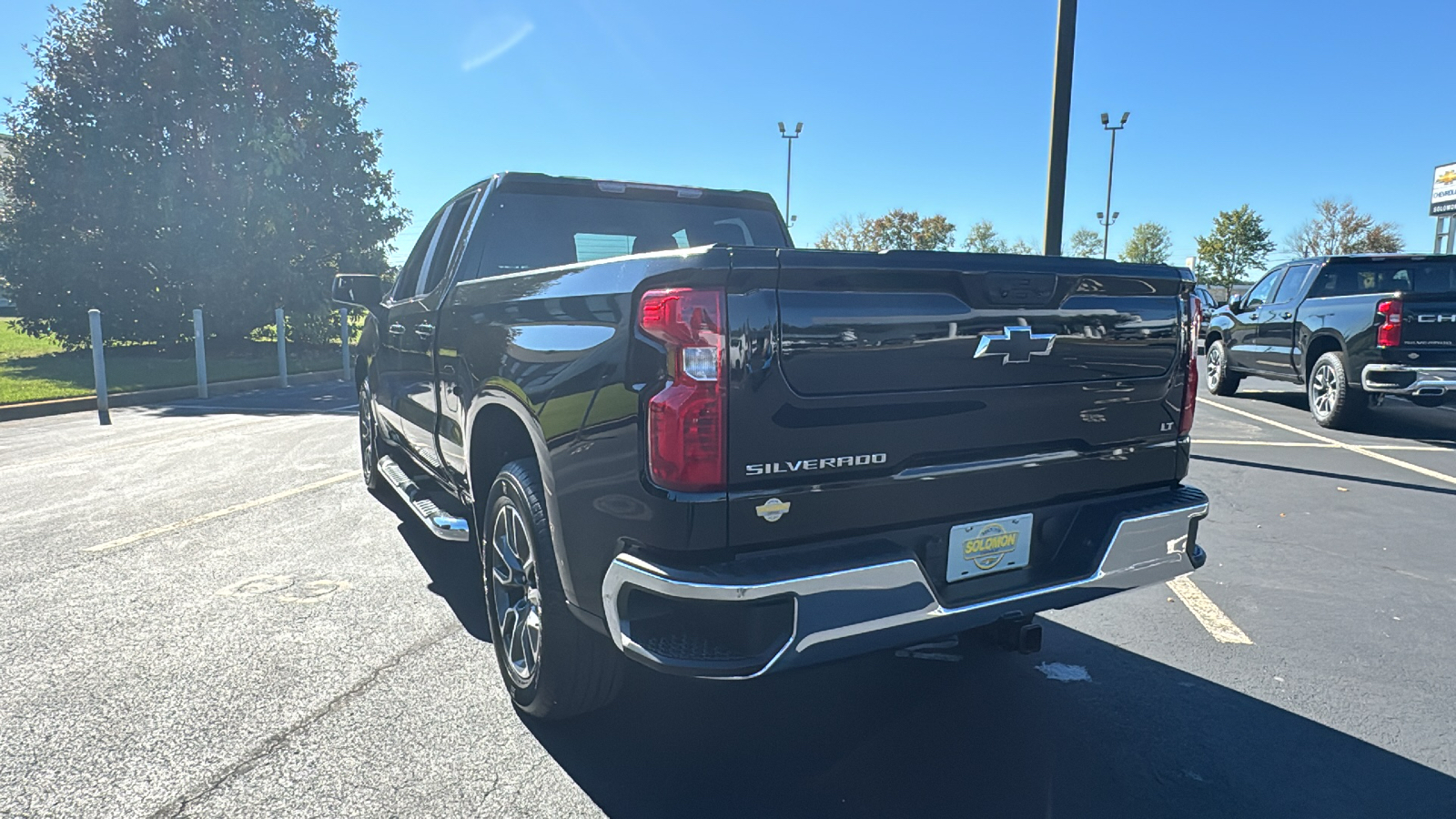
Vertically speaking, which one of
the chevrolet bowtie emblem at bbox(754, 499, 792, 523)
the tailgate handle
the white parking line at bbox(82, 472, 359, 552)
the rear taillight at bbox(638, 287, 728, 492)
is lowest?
the white parking line at bbox(82, 472, 359, 552)

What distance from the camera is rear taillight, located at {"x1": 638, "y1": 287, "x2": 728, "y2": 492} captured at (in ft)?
6.91

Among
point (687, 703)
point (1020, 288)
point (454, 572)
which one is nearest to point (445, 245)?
point (454, 572)

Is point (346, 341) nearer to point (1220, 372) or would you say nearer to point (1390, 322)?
point (1220, 372)

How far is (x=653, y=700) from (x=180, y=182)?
20.0 m

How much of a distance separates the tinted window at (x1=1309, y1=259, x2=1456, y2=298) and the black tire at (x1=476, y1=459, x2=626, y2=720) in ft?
34.8

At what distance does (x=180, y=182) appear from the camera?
732 inches

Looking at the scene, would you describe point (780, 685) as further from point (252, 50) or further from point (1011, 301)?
point (252, 50)

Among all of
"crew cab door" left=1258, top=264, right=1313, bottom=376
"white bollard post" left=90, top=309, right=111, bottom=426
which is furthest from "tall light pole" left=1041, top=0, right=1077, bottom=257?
"white bollard post" left=90, top=309, right=111, bottom=426

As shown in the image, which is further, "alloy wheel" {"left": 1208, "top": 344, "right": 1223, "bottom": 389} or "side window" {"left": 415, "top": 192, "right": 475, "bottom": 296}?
"alloy wheel" {"left": 1208, "top": 344, "right": 1223, "bottom": 389}

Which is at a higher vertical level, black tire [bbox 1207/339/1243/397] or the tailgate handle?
the tailgate handle

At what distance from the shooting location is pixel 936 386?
2.39m

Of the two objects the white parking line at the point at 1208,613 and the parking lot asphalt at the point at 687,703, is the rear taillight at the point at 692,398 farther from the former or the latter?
the white parking line at the point at 1208,613

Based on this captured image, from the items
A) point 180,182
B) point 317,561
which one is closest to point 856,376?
point 317,561

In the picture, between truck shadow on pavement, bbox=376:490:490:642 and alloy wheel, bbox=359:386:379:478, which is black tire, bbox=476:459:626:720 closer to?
truck shadow on pavement, bbox=376:490:490:642
